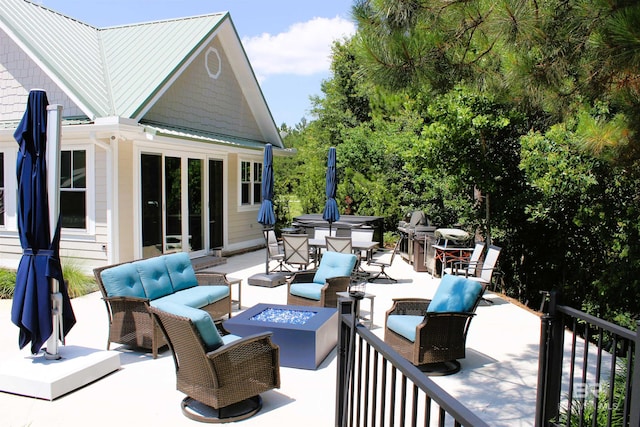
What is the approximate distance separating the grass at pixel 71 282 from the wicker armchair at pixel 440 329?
5639 millimetres

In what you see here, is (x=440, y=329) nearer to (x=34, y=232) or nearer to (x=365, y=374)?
(x=365, y=374)

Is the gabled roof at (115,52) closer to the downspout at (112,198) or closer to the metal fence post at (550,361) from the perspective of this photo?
the downspout at (112,198)

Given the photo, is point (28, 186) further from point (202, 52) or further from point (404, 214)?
point (404, 214)

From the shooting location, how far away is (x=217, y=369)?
13.5ft

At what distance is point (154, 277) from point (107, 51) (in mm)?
8578

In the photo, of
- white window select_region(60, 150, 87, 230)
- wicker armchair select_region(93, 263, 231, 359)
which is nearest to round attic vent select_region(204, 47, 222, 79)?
white window select_region(60, 150, 87, 230)

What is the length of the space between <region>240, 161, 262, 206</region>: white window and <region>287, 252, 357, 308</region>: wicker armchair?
7.29 metres

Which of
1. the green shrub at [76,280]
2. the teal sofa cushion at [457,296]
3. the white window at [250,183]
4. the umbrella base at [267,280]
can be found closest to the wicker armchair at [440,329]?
the teal sofa cushion at [457,296]

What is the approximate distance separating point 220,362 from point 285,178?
18040mm

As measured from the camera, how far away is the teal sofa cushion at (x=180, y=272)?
687 cm

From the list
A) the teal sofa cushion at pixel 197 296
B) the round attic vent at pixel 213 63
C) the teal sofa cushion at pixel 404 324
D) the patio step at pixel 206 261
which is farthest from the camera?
the round attic vent at pixel 213 63

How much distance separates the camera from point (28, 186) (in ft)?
15.5

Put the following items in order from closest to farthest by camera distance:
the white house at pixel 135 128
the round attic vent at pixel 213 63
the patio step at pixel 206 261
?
1. the white house at pixel 135 128
2. the patio step at pixel 206 261
3. the round attic vent at pixel 213 63

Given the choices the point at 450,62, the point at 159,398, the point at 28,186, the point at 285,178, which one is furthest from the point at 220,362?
the point at 285,178
